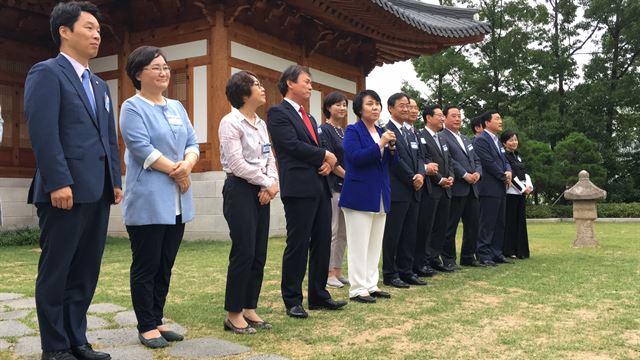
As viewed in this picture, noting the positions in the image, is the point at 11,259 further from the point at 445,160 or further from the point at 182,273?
the point at 445,160

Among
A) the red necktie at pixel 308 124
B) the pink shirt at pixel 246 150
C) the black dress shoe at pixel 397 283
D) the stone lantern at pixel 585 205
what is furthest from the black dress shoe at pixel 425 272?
the stone lantern at pixel 585 205

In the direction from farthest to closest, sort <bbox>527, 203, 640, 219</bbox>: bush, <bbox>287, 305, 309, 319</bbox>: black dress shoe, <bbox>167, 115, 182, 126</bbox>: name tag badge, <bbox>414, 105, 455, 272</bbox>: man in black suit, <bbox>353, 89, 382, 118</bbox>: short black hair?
<bbox>527, 203, 640, 219</bbox>: bush < <bbox>414, 105, 455, 272</bbox>: man in black suit < <bbox>353, 89, 382, 118</bbox>: short black hair < <bbox>287, 305, 309, 319</bbox>: black dress shoe < <bbox>167, 115, 182, 126</bbox>: name tag badge

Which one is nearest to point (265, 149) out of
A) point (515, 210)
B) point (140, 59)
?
point (140, 59)

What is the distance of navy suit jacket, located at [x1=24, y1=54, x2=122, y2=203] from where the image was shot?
2885mm

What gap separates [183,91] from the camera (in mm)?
10453

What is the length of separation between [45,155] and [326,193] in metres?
2.15

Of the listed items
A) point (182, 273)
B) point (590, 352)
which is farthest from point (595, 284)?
point (182, 273)

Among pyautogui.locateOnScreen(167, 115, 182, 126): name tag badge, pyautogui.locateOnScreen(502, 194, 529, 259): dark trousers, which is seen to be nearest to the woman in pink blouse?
pyautogui.locateOnScreen(167, 115, 182, 126): name tag badge

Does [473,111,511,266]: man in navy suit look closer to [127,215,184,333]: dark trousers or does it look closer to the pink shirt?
the pink shirt

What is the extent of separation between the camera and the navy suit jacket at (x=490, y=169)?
7.68 meters

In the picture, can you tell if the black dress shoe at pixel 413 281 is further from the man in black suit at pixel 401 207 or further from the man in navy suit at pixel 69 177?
the man in navy suit at pixel 69 177

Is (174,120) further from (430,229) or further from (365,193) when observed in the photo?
(430,229)

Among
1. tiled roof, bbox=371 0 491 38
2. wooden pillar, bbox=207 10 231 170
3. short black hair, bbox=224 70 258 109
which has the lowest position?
short black hair, bbox=224 70 258 109

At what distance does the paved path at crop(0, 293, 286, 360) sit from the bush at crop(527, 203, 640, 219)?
19.2 metres
